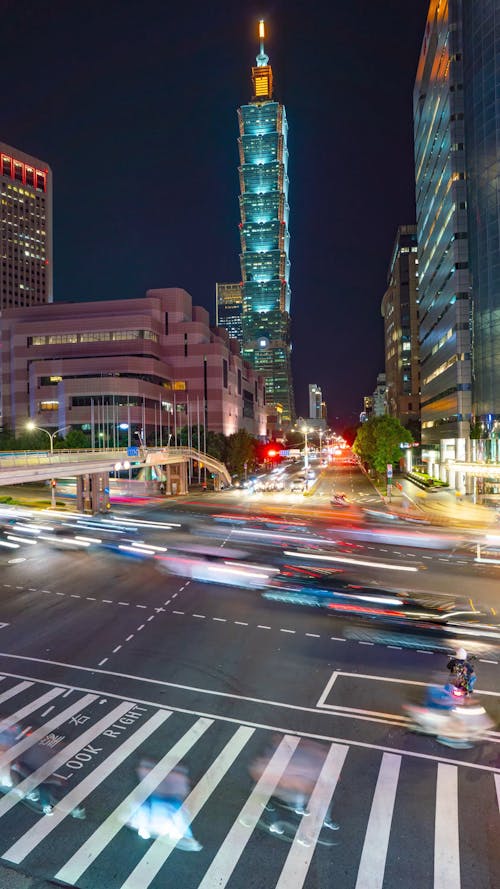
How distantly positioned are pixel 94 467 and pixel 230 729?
38.5 meters

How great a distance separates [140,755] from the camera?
1203 cm

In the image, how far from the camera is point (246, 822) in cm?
973

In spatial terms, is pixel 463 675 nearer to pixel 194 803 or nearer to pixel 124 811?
pixel 194 803

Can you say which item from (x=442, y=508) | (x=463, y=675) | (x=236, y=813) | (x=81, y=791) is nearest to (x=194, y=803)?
(x=236, y=813)

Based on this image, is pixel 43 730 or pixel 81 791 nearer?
pixel 81 791

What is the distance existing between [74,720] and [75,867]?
5.16 m

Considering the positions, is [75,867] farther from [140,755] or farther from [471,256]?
[471,256]

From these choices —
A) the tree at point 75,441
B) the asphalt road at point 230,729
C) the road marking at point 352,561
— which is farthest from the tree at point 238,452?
the asphalt road at point 230,729

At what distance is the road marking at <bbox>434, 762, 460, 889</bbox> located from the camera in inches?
333

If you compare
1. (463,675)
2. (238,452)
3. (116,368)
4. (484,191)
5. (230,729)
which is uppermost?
(484,191)

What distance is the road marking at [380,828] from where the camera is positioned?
8477 millimetres

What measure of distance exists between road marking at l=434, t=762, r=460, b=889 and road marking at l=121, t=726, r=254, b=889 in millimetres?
4462

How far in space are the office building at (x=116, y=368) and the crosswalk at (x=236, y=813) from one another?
8940 centimetres

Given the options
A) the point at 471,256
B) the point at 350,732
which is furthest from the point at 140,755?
the point at 471,256
